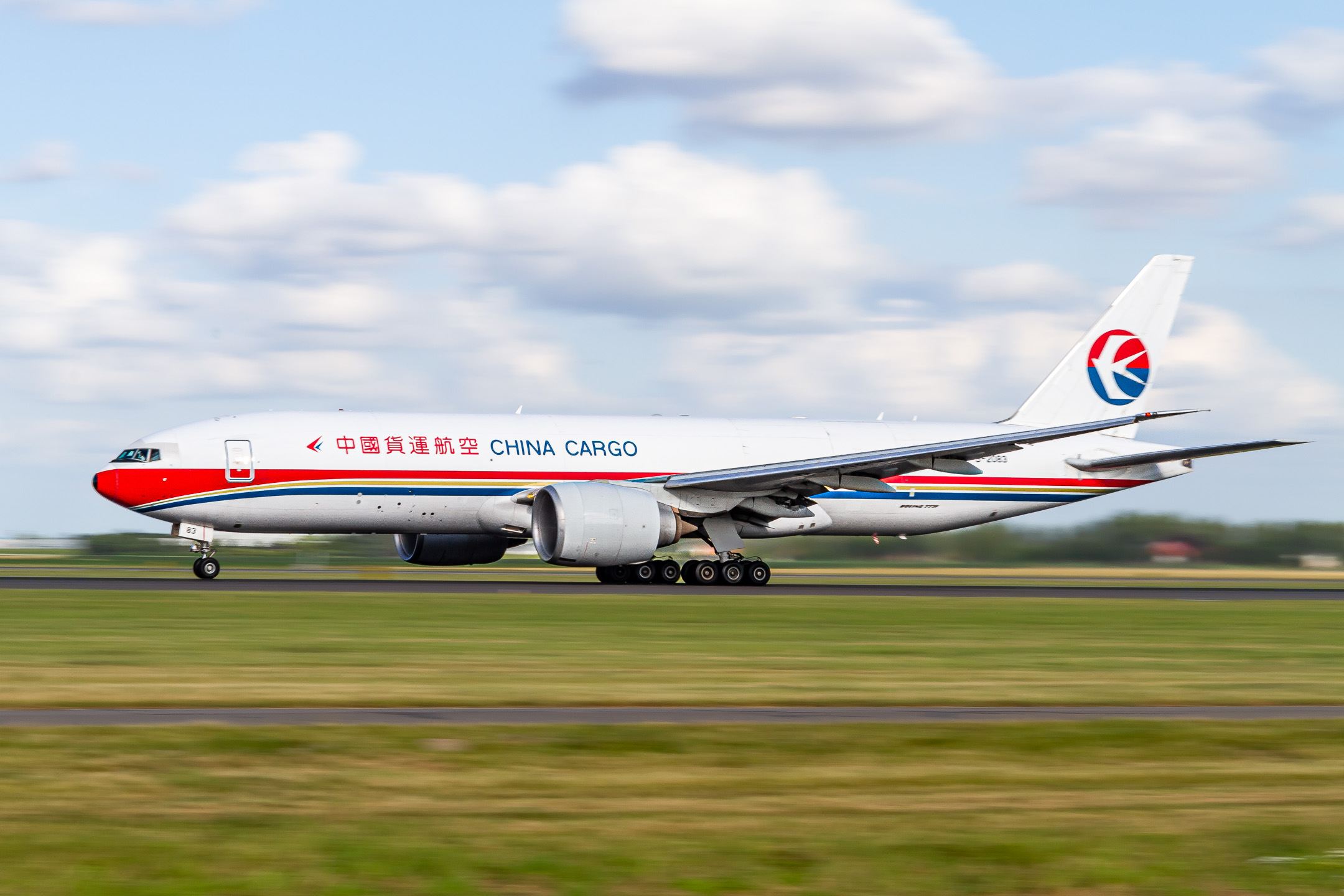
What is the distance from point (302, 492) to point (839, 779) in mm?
29757

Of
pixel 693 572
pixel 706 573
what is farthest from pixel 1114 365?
pixel 693 572

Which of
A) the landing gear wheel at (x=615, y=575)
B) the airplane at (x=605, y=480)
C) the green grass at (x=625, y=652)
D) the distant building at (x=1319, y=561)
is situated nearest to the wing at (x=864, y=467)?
the airplane at (x=605, y=480)

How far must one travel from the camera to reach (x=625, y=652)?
20.8m

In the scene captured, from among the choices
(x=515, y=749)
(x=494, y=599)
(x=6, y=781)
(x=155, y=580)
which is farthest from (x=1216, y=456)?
(x=6, y=781)

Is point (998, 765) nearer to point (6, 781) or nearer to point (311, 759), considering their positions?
point (311, 759)

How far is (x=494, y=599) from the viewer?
106 feet

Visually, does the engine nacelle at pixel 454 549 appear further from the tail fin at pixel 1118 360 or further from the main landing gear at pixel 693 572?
the tail fin at pixel 1118 360

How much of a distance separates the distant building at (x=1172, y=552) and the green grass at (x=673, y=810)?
5380 centimetres

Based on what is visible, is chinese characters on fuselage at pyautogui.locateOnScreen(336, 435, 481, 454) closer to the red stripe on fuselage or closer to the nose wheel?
the red stripe on fuselage

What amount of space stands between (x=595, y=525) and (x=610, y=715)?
23790mm

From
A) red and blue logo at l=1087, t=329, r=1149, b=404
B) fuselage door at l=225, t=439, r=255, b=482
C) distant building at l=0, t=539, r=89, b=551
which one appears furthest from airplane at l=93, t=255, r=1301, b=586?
distant building at l=0, t=539, r=89, b=551

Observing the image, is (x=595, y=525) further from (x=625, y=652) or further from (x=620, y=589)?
(x=625, y=652)

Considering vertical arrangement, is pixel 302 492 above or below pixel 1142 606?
above

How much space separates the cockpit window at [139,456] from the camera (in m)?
39.1
